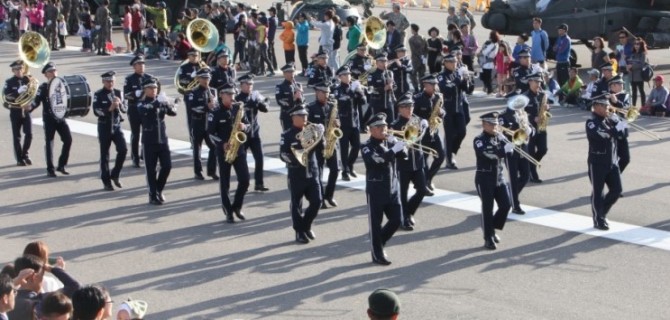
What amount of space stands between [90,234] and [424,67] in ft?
41.6

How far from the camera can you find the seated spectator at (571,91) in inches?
938

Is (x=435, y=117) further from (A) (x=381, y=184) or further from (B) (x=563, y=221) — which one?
(A) (x=381, y=184)

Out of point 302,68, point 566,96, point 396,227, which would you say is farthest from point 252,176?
point 302,68

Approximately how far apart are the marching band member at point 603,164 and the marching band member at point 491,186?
1.27 metres

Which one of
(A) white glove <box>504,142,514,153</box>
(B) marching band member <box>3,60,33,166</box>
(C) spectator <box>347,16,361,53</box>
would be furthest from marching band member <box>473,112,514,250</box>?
(C) spectator <box>347,16,361,53</box>

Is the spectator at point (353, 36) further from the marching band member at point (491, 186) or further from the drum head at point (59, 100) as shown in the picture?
the marching band member at point (491, 186)

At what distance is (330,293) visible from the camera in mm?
12023

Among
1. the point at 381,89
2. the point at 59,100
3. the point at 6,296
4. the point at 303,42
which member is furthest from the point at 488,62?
the point at 6,296

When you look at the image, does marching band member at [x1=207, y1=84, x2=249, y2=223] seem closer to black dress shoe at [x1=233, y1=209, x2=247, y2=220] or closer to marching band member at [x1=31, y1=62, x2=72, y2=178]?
black dress shoe at [x1=233, y1=209, x2=247, y2=220]

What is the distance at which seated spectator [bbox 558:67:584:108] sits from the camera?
2383 centimetres

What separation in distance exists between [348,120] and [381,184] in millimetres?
4436

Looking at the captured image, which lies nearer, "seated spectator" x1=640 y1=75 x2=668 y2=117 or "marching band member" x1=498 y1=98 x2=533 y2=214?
"marching band member" x1=498 y1=98 x2=533 y2=214

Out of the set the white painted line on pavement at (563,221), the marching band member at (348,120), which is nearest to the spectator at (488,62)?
the marching band member at (348,120)

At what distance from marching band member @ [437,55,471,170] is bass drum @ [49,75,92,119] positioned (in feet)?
16.8
